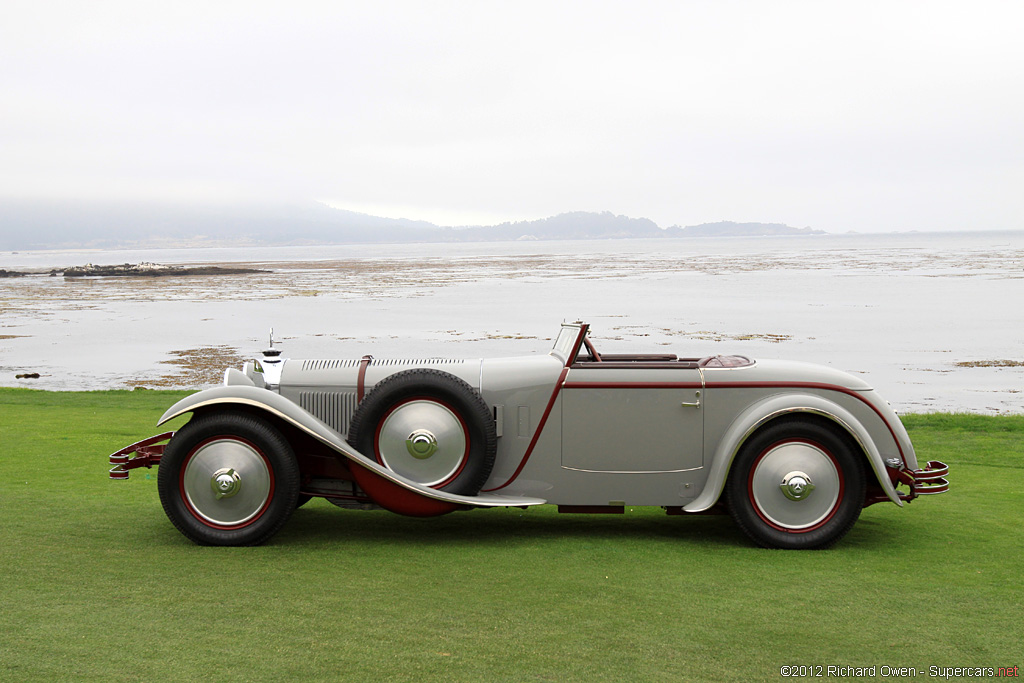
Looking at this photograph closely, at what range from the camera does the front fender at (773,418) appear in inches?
230

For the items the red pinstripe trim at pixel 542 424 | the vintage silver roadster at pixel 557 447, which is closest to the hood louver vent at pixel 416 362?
the vintage silver roadster at pixel 557 447

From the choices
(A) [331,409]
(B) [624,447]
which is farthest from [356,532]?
(B) [624,447]

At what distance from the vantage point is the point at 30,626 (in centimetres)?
416

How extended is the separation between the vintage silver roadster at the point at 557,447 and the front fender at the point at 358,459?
14 mm

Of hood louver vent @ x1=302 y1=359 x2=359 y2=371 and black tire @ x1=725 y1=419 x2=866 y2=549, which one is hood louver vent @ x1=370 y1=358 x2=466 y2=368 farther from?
black tire @ x1=725 y1=419 x2=866 y2=549

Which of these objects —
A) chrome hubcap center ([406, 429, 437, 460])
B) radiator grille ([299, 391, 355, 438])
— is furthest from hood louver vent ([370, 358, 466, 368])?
chrome hubcap center ([406, 429, 437, 460])

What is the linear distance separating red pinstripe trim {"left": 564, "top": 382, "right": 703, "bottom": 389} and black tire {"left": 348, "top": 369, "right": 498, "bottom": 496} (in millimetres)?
645

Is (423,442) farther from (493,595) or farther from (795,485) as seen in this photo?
(795,485)

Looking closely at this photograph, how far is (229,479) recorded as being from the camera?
5.84 metres

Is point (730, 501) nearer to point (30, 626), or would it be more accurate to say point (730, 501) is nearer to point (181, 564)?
point (181, 564)

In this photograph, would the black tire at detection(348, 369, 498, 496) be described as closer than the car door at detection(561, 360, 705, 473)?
Yes

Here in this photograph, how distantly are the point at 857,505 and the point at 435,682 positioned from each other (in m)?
3.42

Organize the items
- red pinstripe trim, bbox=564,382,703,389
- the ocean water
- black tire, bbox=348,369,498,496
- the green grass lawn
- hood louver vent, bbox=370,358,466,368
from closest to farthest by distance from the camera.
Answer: the green grass lawn, black tire, bbox=348,369,498,496, red pinstripe trim, bbox=564,382,703,389, hood louver vent, bbox=370,358,466,368, the ocean water

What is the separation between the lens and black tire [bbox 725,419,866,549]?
5867mm
